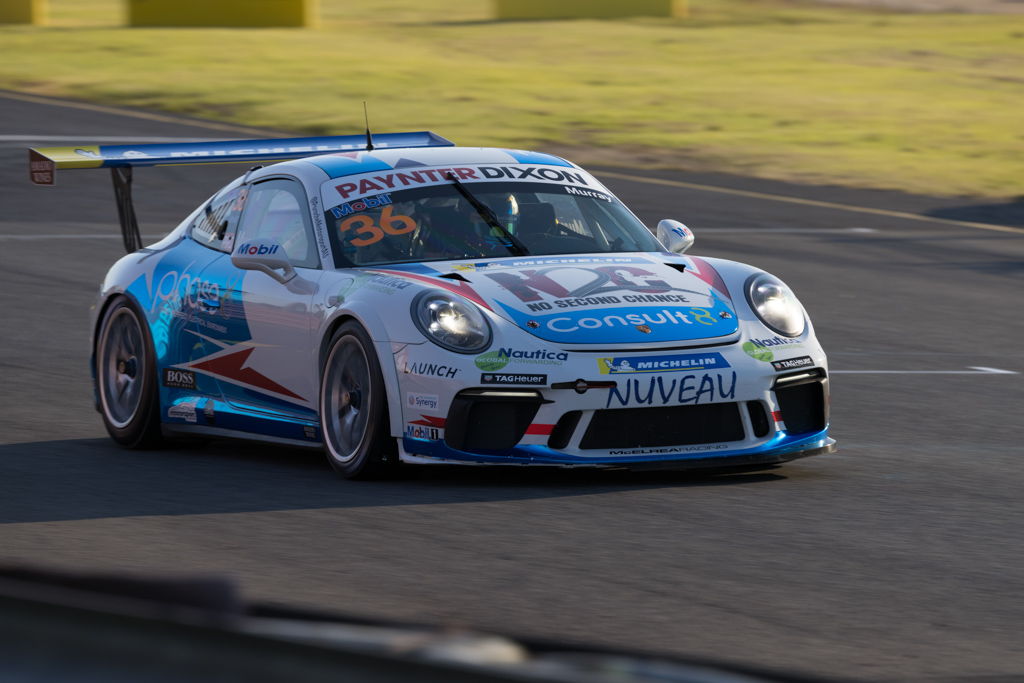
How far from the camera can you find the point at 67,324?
491 inches

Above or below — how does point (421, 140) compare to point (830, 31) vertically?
Result: above

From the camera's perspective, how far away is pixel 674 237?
27.8ft

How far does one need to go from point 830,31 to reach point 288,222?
3091 cm

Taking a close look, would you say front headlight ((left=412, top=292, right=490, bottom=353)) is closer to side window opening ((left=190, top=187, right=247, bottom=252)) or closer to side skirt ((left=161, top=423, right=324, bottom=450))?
side skirt ((left=161, top=423, right=324, bottom=450))

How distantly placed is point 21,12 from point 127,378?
2822 cm

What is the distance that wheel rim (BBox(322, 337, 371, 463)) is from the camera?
738 centimetres

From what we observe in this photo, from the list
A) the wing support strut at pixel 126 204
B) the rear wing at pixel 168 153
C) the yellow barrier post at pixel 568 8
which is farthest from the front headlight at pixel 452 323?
the yellow barrier post at pixel 568 8

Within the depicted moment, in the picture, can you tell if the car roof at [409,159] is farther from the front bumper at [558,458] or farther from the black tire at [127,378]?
the front bumper at [558,458]

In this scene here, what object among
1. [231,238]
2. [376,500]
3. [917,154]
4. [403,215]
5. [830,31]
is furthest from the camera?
[830,31]

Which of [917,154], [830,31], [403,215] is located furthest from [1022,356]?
[830,31]

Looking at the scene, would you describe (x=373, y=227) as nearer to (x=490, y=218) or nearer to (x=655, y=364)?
(x=490, y=218)

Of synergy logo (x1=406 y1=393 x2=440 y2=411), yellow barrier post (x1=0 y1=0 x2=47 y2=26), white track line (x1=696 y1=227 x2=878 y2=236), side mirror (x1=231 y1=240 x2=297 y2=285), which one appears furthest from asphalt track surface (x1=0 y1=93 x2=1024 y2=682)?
yellow barrier post (x1=0 y1=0 x2=47 y2=26)

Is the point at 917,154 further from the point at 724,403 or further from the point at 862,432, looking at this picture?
the point at 724,403

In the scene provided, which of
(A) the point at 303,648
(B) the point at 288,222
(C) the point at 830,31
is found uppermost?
(A) the point at 303,648
